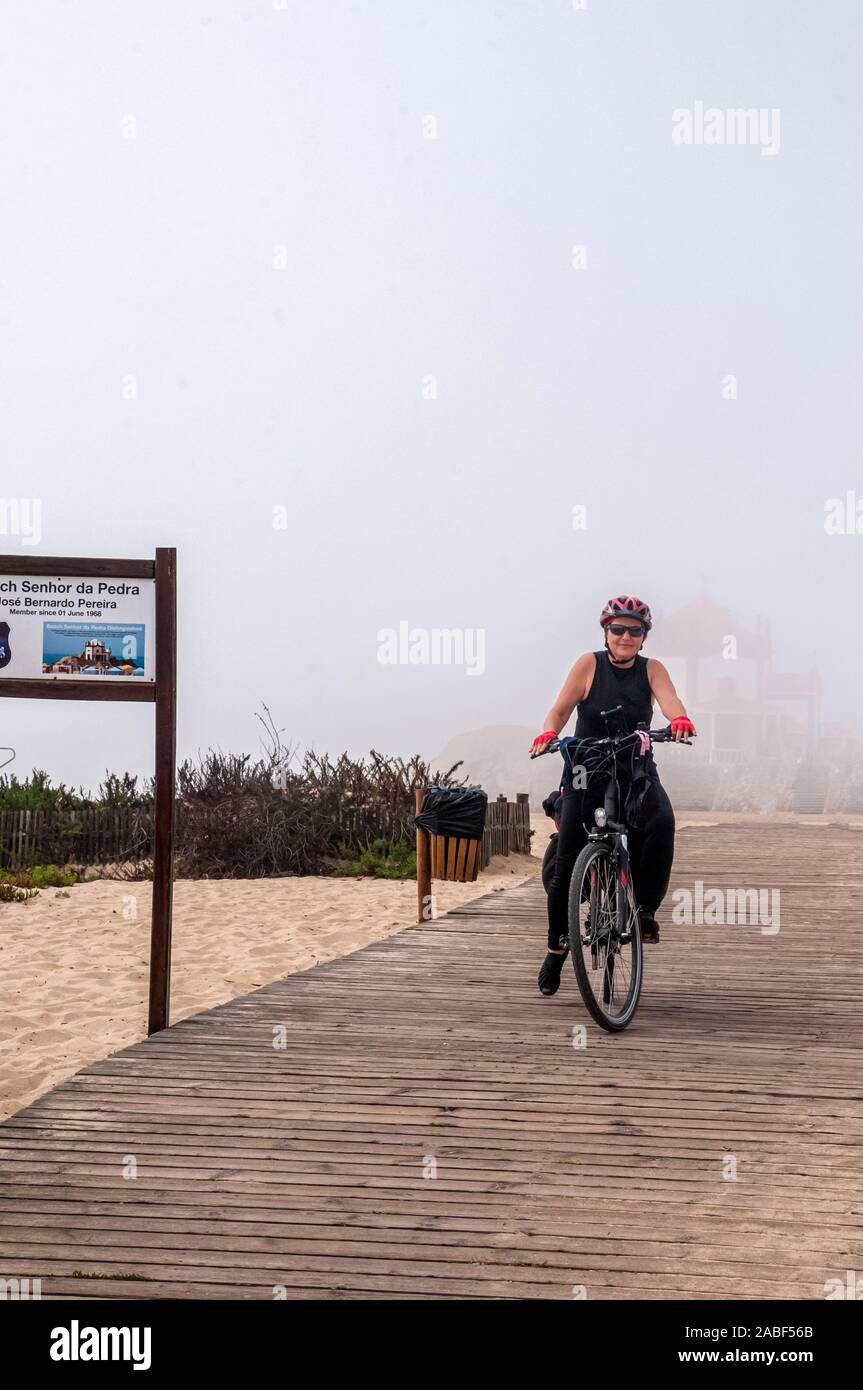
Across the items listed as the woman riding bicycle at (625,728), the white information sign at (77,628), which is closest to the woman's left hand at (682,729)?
the woman riding bicycle at (625,728)

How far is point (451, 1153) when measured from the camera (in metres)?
4.70

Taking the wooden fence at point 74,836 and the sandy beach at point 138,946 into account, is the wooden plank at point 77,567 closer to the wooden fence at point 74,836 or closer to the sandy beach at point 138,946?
the sandy beach at point 138,946

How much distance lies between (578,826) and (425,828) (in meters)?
5.95

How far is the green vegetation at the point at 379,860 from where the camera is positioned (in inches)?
737

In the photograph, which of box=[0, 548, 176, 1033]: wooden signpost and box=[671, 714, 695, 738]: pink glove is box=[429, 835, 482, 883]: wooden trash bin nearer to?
box=[0, 548, 176, 1033]: wooden signpost

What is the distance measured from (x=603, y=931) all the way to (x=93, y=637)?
291 centimetres

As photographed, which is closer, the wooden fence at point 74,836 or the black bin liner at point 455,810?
the black bin liner at point 455,810

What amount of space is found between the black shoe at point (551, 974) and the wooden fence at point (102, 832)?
12.2 m

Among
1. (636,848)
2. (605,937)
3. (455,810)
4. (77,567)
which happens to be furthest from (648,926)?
(455,810)

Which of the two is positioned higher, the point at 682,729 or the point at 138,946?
the point at 682,729

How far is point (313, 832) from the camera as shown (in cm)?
1975

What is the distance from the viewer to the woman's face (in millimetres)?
6711

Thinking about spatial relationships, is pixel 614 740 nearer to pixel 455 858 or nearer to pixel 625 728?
pixel 625 728
